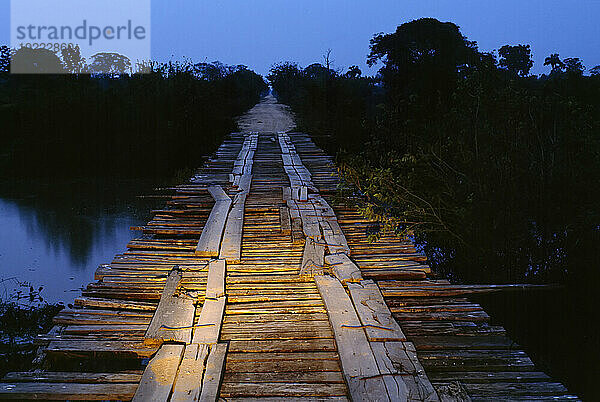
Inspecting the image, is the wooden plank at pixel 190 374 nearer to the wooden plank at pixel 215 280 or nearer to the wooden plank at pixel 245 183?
the wooden plank at pixel 215 280

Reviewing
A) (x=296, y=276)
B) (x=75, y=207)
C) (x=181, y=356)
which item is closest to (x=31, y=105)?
(x=75, y=207)

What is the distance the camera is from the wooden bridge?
2.31m

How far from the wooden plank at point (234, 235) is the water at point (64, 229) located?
189cm

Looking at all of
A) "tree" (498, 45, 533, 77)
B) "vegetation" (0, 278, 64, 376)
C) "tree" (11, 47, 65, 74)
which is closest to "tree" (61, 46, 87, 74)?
"tree" (11, 47, 65, 74)

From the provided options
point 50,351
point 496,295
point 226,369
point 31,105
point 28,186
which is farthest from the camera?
point 31,105

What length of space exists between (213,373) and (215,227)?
2525 mm

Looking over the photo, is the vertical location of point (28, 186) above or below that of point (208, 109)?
below

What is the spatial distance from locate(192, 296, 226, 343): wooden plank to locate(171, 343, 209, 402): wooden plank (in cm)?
8

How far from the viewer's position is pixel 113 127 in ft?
40.3

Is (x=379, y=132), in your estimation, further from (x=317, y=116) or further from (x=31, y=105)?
(x=31, y=105)

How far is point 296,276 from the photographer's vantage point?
12.1 ft

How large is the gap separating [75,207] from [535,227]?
6820mm

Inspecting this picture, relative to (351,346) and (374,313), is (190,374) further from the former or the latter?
(374,313)

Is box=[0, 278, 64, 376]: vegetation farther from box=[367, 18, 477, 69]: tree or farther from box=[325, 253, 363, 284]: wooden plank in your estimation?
box=[367, 18, 477, 69]: tree
